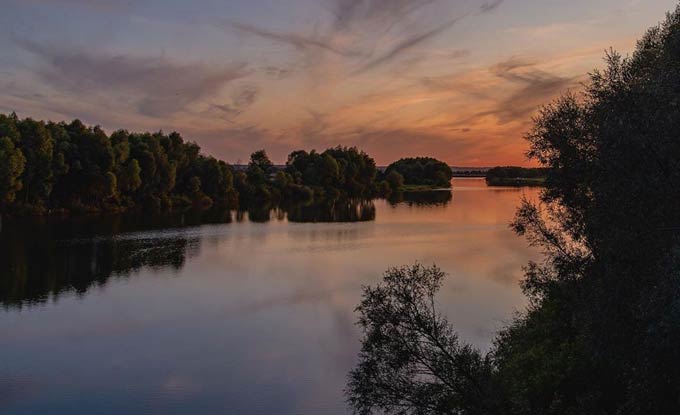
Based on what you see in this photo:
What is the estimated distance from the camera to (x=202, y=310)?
30.3 m

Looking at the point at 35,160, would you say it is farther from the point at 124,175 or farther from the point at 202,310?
the point at 202,310

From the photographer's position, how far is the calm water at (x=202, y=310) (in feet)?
64.1

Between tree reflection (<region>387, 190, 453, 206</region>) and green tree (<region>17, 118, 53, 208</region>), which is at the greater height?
green tree (<region>17, 118, 53, 208</region>)

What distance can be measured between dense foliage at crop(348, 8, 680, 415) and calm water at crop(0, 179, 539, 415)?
14.7ft

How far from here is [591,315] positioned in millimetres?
11812

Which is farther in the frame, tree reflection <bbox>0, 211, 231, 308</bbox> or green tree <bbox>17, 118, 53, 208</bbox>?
green tree <bbox>17, 118, 53, 208</bbox>

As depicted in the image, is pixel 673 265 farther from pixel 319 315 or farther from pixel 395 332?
pixel 319 315

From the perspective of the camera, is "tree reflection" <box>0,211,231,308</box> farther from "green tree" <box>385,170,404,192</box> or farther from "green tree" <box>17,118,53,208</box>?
"green tree" <box>385,170,404,192</box>

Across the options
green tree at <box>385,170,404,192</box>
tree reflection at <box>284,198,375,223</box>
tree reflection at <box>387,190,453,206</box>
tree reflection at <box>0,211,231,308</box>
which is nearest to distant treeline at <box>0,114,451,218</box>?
tree reflection at <box>0,211,231,308</box>

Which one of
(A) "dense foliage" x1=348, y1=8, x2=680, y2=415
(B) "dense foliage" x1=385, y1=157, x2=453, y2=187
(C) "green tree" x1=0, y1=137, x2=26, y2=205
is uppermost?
(B) "dense foliage" x1=385, y1=157, x2=453, y2=187

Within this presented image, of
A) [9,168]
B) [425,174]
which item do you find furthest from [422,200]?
[9,168]

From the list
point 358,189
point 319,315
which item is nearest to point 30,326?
point 319,315

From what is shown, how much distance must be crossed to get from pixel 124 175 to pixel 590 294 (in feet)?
249

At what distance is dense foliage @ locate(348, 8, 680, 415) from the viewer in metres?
10.6
